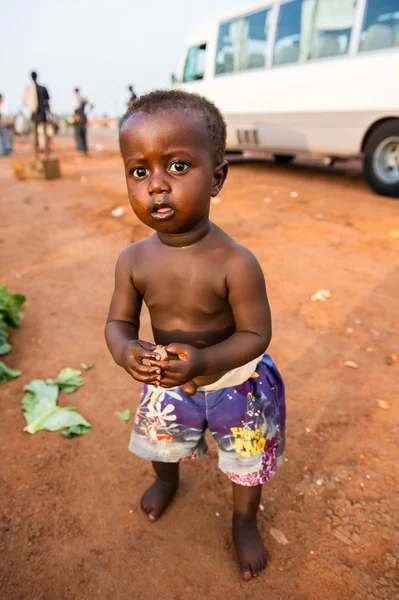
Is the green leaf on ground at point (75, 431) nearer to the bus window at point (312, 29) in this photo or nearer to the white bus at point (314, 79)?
the white bus at point (314, 79)

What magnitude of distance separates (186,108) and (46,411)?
6.26 ft

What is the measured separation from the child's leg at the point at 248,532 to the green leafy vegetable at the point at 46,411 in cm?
102

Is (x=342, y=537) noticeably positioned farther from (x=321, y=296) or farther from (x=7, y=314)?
(x=7, y=314)

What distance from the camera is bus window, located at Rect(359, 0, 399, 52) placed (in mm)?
5609

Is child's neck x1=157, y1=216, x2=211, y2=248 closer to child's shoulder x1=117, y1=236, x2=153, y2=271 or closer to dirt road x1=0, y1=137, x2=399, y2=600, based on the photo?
child's shoulder x1=117, y1=236, x2=153, y2=271

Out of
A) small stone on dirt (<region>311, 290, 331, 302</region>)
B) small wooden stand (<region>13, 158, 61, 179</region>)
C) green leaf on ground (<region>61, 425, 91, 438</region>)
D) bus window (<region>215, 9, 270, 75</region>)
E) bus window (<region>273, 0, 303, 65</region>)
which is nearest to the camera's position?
green leaf on ground (<region>61, 425, 91, 438</region>)

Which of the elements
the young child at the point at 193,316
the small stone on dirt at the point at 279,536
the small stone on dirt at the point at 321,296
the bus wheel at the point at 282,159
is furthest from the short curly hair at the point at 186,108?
the bus wheel at the point at 282,159

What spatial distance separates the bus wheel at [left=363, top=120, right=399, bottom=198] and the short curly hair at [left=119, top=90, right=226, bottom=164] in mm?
5539

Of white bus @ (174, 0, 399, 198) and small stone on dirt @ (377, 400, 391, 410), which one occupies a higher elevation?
white bus @ (174, 0, 399, 198)

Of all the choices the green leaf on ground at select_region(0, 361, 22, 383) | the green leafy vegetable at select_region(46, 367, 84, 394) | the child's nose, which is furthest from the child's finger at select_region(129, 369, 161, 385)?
the green leaf on ground at select_region(0, 361, 22, 383)

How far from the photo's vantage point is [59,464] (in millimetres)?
2131

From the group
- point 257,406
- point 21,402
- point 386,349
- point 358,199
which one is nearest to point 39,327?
point 21,402

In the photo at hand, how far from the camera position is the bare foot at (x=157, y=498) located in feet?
6.07

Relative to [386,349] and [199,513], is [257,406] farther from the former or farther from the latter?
[386,349]
